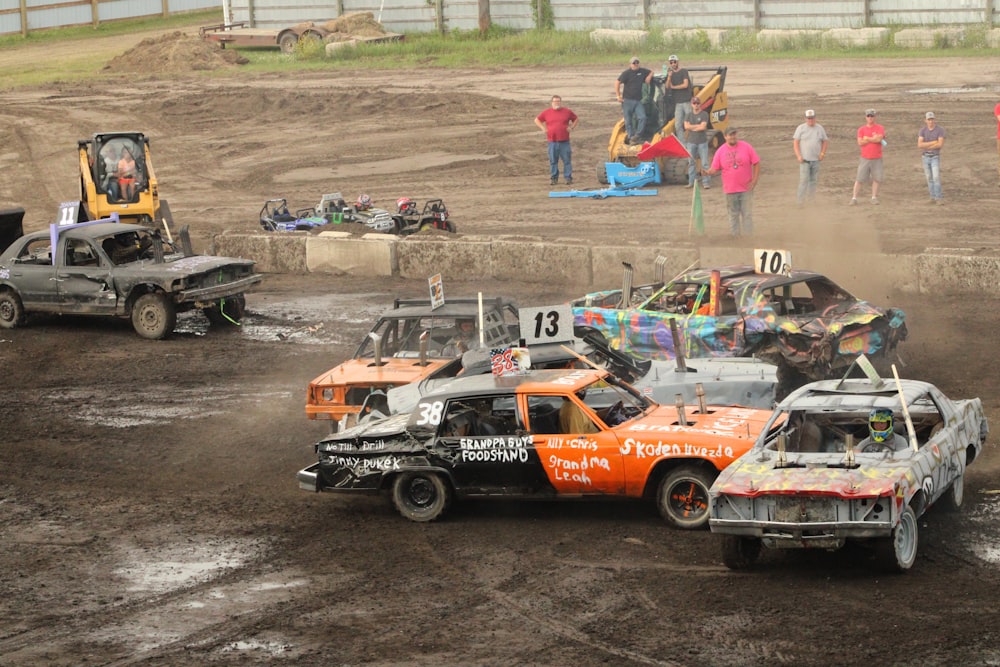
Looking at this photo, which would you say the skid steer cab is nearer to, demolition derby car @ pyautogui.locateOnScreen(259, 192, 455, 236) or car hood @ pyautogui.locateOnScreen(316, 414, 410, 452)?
demolition derby car @ pyautogui.locateOnScreen(259, 192, 455, 236)

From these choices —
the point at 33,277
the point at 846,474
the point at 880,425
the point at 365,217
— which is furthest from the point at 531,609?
the point at 365,217

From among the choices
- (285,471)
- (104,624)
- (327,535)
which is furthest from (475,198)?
(104,624)

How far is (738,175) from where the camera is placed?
20828 millimetres

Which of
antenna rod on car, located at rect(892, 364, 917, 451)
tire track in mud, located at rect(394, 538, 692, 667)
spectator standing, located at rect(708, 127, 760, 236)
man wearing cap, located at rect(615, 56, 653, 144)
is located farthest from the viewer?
man wearing cap, located at rect(615, 56, 653, 144)

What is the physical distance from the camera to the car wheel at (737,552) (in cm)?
946

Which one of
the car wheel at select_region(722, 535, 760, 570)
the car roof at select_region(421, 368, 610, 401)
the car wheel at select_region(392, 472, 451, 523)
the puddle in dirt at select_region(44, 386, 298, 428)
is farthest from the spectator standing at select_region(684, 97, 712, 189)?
the car wheel at select_region(722, 535, 760, 570)

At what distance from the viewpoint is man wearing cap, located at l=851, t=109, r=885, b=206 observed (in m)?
22.4

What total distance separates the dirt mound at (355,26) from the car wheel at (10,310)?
81.9ft

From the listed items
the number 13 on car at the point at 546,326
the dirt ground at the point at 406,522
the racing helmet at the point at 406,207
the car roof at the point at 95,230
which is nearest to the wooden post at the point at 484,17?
the dirt ground at the point at 406,522

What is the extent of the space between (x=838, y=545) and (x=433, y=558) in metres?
2.85

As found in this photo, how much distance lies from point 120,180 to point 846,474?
61.3ft

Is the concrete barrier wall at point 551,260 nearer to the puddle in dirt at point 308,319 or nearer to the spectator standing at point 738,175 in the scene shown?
the puddle in dirt at point 308,319

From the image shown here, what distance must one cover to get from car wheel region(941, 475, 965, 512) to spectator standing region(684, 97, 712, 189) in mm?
15241

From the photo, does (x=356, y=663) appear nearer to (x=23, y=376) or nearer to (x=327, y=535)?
(x=327, y=535)
